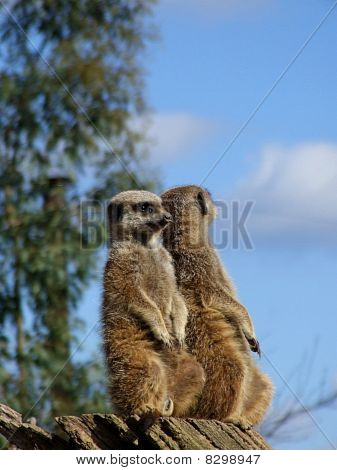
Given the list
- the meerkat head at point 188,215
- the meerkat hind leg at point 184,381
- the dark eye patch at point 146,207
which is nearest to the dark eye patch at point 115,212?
the dark eye patch at point 146,207

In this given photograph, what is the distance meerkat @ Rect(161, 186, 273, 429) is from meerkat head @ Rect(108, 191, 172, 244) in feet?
0.66

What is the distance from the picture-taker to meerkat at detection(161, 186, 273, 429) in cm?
600

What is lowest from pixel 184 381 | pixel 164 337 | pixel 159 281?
pixel 184 381

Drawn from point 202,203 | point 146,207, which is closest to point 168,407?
point 146,207

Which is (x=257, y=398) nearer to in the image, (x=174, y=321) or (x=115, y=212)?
(x=174, y=321)

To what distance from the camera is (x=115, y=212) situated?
6.61m

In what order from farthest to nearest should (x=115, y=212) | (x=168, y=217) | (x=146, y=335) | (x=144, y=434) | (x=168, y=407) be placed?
(x=115, y=212) < (x=168, y=217) < (x=146, y=335) < (x=168, y=407) < (x=144, y=434)

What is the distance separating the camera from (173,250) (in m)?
6.68

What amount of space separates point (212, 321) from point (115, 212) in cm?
114

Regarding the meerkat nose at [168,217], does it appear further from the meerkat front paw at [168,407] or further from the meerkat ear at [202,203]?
the meerkat front paw at [168,407]

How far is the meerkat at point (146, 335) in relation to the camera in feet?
18.9

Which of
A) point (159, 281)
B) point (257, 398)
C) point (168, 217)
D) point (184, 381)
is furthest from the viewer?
point (168, 217)

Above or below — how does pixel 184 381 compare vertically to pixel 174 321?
below
